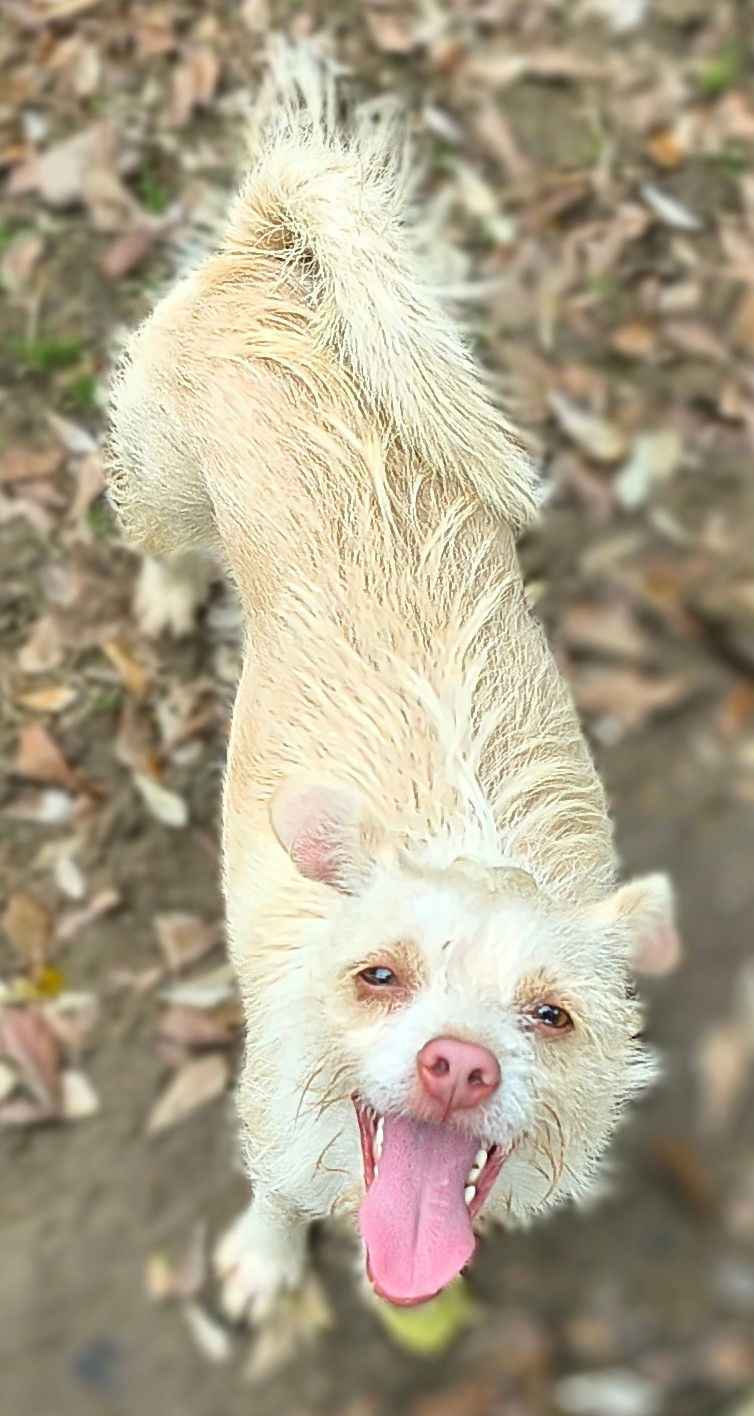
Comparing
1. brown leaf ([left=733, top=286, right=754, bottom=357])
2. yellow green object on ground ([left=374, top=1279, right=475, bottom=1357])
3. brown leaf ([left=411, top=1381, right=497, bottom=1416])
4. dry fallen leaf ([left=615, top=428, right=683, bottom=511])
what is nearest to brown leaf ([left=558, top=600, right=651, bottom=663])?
dry fallen leaf ([left=615, top=428, right=683, bottom=511])

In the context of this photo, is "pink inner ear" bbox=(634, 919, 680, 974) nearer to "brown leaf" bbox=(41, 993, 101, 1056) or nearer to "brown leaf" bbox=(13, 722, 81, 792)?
"brown leaf" bbox=(41, 993, 101, 1056)

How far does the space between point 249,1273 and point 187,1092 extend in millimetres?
507

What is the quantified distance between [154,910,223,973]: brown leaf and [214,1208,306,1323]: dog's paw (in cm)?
70

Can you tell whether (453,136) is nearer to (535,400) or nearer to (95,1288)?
(535,400)

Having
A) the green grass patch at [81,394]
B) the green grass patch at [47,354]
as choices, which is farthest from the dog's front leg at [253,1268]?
the green grass patch at [47,354]

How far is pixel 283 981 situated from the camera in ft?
8.09

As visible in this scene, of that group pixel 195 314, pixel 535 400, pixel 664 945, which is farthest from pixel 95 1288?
pixel 535 400

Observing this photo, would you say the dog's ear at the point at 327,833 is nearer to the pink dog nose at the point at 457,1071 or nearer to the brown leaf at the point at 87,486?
the pink dog nose at the point at 457,1071

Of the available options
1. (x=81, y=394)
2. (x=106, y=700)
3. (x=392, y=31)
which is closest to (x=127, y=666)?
(x=106, y=700)

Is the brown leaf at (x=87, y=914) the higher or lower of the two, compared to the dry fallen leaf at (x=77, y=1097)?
higher

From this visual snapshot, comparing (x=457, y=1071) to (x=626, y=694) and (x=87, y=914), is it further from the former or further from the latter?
(x=626, y=694)

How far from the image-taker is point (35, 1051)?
12.1 ft

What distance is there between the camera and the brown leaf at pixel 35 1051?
3.67m

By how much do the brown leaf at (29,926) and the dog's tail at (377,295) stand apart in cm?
177
